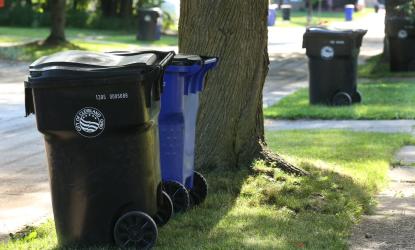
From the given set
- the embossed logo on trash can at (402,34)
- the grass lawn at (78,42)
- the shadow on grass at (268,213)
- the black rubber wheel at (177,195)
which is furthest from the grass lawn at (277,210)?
the grass lawn at (78,42)

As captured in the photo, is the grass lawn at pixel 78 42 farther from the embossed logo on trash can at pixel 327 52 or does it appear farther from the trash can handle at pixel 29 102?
the trash can handle at pixel 29 102

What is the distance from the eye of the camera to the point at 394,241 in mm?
5891

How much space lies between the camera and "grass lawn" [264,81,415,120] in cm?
1283

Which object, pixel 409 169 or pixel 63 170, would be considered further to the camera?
pixel 409 169

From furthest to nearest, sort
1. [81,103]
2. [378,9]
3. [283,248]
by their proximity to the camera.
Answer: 1. [378,9]
2. [283,248]
3. [81,103]

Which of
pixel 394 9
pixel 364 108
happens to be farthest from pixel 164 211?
pixel 394 9

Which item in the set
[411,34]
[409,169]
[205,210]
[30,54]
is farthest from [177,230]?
[30,54]

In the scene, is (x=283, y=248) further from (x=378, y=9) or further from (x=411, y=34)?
(x=378, y=9)

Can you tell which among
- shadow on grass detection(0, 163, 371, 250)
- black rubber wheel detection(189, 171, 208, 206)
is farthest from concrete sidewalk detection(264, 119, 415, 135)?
black rubber wheel detection(189, 171, 208, 206)

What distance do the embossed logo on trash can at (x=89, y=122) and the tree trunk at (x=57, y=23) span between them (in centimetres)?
2046

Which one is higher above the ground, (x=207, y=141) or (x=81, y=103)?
(x=81, y=103)

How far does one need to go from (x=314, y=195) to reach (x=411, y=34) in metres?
12.7

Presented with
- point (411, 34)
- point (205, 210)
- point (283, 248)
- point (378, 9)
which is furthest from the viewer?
point (378, 9)

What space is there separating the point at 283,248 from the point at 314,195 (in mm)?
1490
